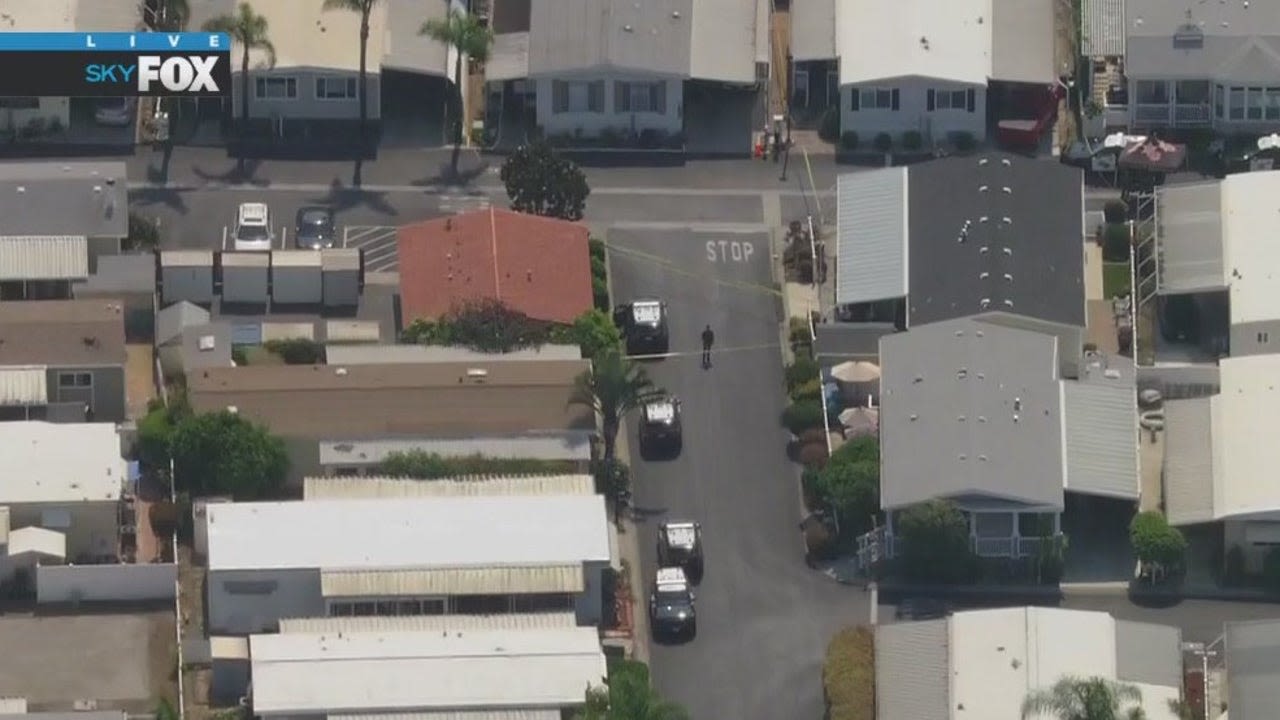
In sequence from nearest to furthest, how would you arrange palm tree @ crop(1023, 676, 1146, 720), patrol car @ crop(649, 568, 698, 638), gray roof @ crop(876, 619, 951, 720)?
1. palm tree @ crop(1023, 676, 1146, 720)
2. gray roof @ crop(876, 619, 951, 720)
3. patrol car @ crop(649, 568, 698, 638)

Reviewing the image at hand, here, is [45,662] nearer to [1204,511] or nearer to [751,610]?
[751,610]

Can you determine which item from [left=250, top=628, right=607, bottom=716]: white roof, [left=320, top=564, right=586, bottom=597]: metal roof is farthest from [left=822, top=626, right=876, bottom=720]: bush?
[left=320, top=564, right=586, bottom=597]: metal roof

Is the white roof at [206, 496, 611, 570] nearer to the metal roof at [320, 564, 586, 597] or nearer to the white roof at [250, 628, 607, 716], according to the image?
the metal roof at [320, 564, 586, 597]

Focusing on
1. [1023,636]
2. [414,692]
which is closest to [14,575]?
[414,692]

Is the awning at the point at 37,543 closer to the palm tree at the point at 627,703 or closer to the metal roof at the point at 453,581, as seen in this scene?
the metal roof at the point at 453,581

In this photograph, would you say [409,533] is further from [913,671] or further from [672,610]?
[913,671]

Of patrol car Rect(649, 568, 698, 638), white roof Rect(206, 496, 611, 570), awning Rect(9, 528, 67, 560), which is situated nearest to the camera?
white roof Rect(206, 496, 611, 570)

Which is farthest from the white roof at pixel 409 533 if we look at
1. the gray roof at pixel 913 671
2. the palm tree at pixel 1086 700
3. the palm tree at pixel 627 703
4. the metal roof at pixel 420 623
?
the palm tree at pixel 1086 700

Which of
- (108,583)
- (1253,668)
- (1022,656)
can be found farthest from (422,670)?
(1253,668)
